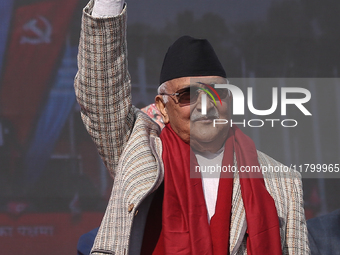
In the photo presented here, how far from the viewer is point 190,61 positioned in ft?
6.17

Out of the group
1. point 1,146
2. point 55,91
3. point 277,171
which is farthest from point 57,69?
point 277,171

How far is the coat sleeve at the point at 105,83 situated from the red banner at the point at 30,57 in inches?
62.6

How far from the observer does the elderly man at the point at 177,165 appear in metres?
1.63

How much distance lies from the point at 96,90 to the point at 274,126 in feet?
6.31

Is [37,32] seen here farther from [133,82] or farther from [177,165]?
[177,165]

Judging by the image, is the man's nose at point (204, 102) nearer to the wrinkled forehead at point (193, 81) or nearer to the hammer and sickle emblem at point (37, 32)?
the wrinkled forehead at point (193, 81)

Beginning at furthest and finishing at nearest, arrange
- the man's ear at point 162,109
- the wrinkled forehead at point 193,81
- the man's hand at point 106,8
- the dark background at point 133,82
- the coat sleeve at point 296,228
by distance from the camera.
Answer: the dark background at point 133,82 → the man's ear at point 162,109 → the wrinkled forehead at point 193,81 → the coat sleeve at point 296,228 → the man's hand at point 106,8

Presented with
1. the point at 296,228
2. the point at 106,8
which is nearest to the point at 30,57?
the point at 106,8

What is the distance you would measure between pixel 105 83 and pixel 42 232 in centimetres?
192

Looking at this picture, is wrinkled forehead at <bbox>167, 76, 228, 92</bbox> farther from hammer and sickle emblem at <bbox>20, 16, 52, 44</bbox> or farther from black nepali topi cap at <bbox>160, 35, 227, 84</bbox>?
hammer and sickle emblem at <bbox>20, 16, 52, 44</bbox>

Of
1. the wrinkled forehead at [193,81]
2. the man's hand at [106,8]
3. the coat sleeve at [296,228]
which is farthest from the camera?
the wrinkled forehead at [193,81]

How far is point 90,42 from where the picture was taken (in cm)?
166

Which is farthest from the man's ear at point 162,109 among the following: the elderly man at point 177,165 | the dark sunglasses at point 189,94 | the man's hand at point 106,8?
the man's hand at point 106,8

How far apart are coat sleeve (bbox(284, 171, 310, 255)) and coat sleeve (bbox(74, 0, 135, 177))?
694 millimetres
